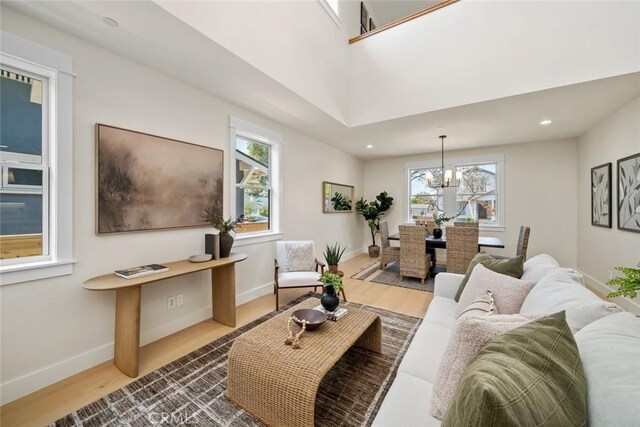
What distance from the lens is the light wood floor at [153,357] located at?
162 cm

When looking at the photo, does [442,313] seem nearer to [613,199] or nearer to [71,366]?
[71,366]

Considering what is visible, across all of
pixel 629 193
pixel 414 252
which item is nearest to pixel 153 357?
pixel 414 252

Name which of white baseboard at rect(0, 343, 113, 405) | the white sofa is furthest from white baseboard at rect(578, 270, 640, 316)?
white baseboard at rect(0, 343, 113, 405)

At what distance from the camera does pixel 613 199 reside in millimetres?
3303

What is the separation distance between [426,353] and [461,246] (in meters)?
2.77

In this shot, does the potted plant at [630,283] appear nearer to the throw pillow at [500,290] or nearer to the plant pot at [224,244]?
the throw pillow at [500,290]

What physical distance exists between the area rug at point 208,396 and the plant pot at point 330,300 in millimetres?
472

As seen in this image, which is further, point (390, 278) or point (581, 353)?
point (390, 278)

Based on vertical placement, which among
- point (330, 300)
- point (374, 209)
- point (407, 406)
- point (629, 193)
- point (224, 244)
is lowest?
point (407, 406)

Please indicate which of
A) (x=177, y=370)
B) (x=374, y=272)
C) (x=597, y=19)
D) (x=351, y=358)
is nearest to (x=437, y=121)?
(x=597, y=19)

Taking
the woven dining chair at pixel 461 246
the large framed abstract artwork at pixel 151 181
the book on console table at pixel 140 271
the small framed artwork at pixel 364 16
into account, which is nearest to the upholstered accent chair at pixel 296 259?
the large framed abstract artwork at pixel 151 181

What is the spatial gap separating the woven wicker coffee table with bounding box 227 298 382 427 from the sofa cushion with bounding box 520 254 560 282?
1.26 meters

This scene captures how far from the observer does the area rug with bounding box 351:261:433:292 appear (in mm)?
3984

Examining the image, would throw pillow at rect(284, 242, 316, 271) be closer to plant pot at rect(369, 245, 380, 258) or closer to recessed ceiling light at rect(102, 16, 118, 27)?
recessed ceiling light at rect(102, 16, 118, 27)
